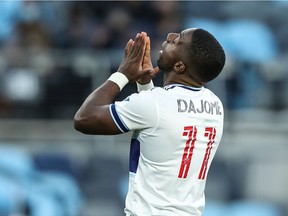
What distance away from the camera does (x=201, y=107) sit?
520 centimetres

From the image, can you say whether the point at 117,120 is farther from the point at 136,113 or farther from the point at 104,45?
the point at 104,45

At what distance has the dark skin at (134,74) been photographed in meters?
5.07

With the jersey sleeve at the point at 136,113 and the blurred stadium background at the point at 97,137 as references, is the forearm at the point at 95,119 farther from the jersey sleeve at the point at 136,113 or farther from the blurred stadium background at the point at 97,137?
the blurred stadium background at the point at 97,137

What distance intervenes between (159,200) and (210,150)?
1.48 feet

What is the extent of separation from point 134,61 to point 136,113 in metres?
0.39

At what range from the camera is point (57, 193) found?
9.91 metres

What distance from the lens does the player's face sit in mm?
5156

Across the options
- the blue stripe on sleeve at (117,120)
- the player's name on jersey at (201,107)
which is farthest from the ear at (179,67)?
the blue stripe on sleeve at (117,120)

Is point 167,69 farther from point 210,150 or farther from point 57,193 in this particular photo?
point 57,193

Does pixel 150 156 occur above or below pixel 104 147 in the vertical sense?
above

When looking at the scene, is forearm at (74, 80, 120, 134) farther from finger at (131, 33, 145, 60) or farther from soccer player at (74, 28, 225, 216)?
finger at (131, 33, 145, 60)

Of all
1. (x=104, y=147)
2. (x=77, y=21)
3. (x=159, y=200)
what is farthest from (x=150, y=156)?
(x=77, y=21)

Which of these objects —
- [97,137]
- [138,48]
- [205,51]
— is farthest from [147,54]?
[97,137]

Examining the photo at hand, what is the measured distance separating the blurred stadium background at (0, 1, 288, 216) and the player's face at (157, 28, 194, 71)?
14.7 feet
